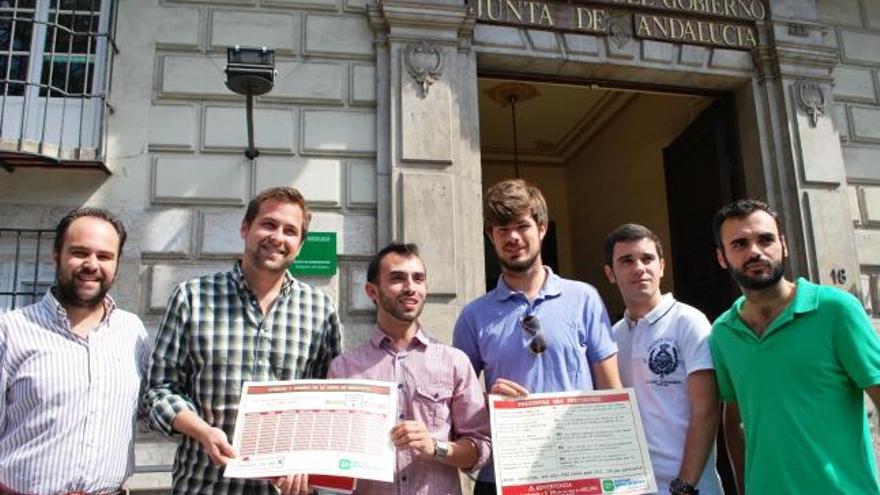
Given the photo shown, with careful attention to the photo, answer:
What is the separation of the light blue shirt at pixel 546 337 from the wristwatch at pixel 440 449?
1.25ft

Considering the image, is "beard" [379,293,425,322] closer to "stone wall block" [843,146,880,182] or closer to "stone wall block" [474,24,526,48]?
"stone wall block" [474,24,526,48]

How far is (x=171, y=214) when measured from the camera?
227 inches

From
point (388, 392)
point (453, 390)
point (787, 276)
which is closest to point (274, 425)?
point (388, 392)

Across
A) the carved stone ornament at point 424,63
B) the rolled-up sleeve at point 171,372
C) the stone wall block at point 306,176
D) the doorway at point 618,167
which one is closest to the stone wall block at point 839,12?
the doorway at point 618,167

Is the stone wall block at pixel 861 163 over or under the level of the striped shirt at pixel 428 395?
over

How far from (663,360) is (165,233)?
4.28 meters

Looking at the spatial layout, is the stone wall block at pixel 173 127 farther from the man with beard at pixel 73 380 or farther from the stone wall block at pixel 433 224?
the man with beard at pixel 73 380

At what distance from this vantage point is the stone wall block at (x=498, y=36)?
21.7 feet

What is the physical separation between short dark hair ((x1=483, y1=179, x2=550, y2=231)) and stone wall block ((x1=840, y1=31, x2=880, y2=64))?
631cm

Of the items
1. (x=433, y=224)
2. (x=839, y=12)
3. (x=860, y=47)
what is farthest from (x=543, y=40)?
(x=860, y=47)

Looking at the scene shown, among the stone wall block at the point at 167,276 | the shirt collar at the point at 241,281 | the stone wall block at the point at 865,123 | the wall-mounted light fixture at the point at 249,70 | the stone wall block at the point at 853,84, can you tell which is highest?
the stone wall block at the point at 853,84

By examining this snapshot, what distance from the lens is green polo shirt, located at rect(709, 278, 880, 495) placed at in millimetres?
2625

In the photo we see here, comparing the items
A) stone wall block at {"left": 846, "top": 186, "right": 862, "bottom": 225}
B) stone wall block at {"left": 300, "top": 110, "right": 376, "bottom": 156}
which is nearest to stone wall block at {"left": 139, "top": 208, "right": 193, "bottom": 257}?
stone wall block at {"left": 300, "top": 110, "right": 376, "bottom": 156}

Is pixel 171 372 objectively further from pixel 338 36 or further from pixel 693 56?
pixel 693 56
